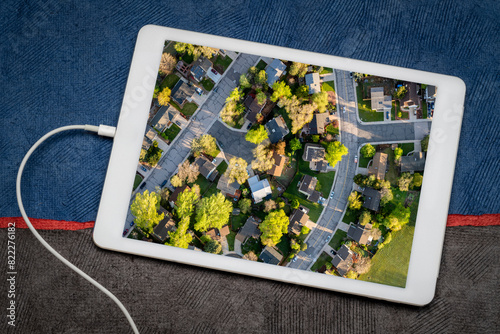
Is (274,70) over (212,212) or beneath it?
over

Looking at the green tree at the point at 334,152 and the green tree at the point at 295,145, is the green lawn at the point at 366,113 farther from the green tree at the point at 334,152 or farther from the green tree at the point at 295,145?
the green tree at the point at 295,145

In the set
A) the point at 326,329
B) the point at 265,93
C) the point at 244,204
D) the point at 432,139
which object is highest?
the point at 265,93

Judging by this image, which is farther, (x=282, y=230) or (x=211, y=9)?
(x=211, y=9)

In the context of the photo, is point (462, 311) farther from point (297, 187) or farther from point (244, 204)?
point (244, 204)

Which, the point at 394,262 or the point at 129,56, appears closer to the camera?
the point at 394,262

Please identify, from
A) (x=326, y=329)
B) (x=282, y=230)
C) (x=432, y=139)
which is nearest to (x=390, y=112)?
(x=432, y=139)

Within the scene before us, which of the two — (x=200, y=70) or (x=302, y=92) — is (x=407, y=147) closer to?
(x=302, y=92)

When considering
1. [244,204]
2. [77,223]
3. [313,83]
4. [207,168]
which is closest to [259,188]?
[244,204]

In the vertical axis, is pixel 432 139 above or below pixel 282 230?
above
